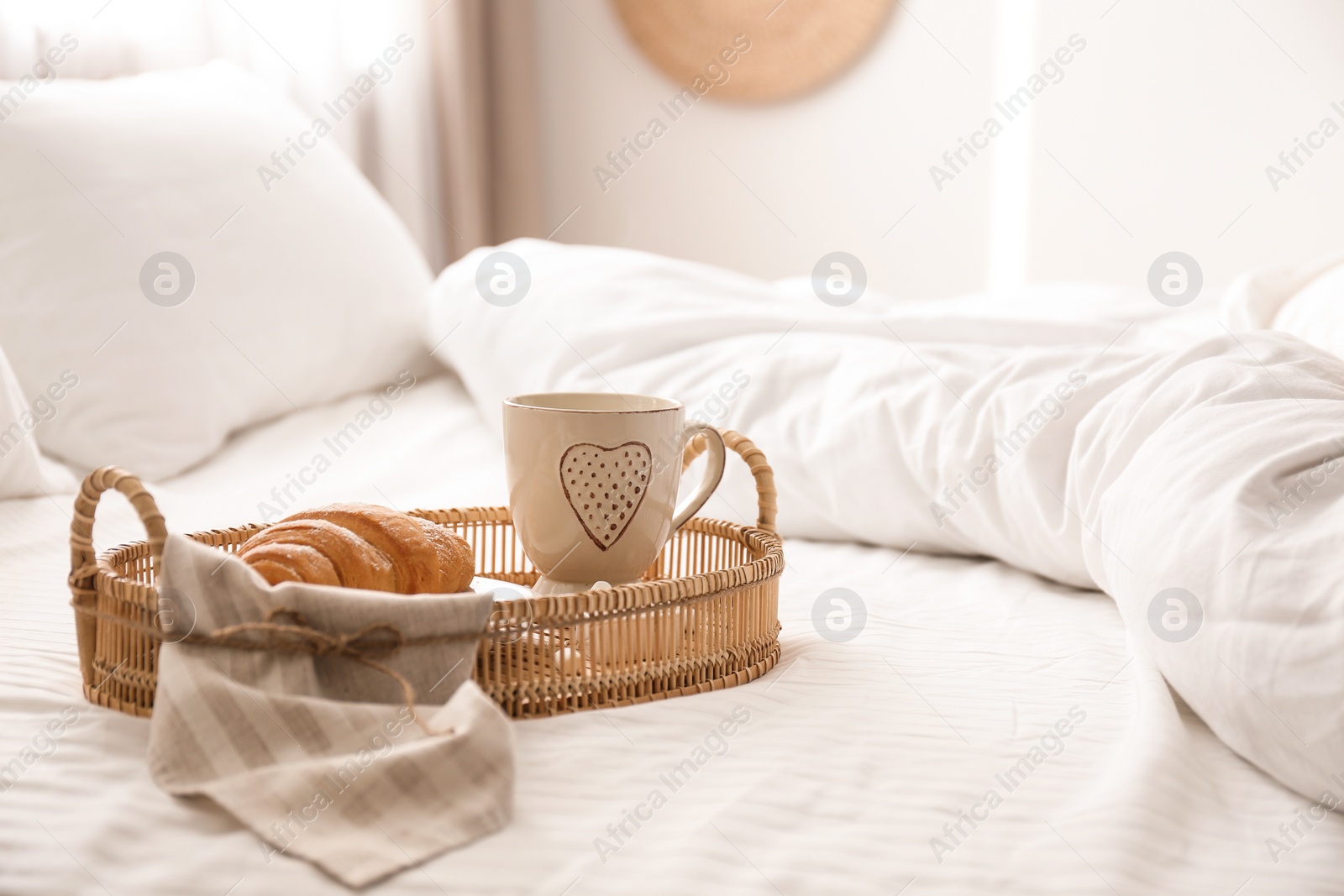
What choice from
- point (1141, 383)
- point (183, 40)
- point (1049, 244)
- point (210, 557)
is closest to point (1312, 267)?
point (1141, 383)

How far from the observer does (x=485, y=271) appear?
1.20 meters

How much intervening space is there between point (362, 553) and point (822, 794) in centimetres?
24

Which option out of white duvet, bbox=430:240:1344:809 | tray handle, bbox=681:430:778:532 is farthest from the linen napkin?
white duvet, bbox=430:240:1344:809

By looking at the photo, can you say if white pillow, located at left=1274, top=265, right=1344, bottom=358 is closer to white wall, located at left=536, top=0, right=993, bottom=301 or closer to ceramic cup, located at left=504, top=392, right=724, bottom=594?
ceramic cup, located at left=504, top=392, right=724, bottom=594

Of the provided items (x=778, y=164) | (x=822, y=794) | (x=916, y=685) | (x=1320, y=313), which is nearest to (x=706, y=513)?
(x=916, y=685)

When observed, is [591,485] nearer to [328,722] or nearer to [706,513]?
[328,722]

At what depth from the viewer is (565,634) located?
19.9 inches

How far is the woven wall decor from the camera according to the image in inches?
90.7

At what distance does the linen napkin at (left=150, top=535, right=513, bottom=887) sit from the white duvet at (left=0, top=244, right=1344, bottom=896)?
0.5 inches

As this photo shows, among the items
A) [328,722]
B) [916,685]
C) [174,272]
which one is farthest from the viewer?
[174,272]

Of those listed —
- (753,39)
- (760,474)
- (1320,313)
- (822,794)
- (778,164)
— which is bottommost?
(822,794)

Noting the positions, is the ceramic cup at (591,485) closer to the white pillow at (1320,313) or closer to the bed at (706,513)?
the bed at (706,513)

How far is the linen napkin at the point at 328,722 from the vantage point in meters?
0.39

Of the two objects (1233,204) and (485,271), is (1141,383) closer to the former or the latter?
(485,271)
